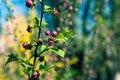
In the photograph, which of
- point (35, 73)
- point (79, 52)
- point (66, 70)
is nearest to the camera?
point (35, 73)

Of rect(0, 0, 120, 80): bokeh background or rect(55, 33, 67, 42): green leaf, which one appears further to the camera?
rect(0, 0, 120, 80): bokeh background

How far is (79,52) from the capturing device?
2161 cm

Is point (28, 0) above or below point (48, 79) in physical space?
above

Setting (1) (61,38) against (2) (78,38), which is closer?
(1) (61,38)

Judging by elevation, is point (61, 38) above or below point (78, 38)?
above

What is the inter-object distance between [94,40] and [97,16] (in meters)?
1.44

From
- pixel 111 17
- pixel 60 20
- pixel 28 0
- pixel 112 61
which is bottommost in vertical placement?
pixel 112 61

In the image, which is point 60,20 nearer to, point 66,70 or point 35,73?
point 66,70

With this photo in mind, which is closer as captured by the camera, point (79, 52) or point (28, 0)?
point (28, 0)

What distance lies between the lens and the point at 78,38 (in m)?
20.6

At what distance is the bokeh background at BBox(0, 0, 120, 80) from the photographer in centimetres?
823

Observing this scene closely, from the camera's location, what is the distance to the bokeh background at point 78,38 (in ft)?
27.0

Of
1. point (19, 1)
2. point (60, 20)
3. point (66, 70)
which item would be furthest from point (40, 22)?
point (66, 70)

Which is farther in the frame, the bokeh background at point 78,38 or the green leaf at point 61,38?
the bokeh background at point 78,38
